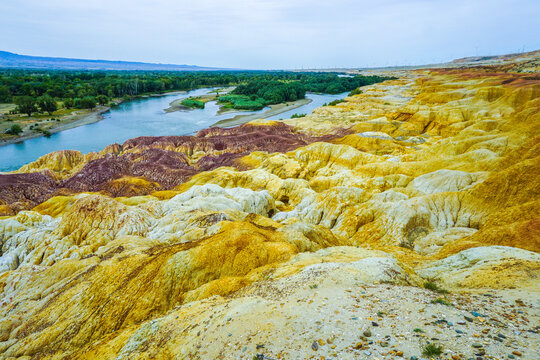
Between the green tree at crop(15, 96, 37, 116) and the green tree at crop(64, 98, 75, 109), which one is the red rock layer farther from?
the green tree at crop(64, 98, 75, 109)

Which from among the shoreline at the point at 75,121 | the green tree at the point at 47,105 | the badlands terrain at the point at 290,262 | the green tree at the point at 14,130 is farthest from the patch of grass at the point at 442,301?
the green tree at the point at 47,105

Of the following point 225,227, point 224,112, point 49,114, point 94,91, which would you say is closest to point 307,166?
point 225,227

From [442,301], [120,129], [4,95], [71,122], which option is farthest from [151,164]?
[4,95]

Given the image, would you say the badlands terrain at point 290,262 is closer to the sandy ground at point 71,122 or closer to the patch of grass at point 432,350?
the patch of grass at point 432,350

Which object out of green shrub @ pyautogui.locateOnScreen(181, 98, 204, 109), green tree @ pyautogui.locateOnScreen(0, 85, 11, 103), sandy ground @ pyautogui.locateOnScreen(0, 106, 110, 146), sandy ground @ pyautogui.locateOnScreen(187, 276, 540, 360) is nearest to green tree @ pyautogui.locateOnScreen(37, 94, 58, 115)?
sandy ground @ pyautogui.locateOnScreen(0, 106, 110, 146)

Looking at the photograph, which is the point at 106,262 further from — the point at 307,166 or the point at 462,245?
the point at 307,166

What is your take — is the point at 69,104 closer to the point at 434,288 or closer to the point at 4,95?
the point at 4,95
